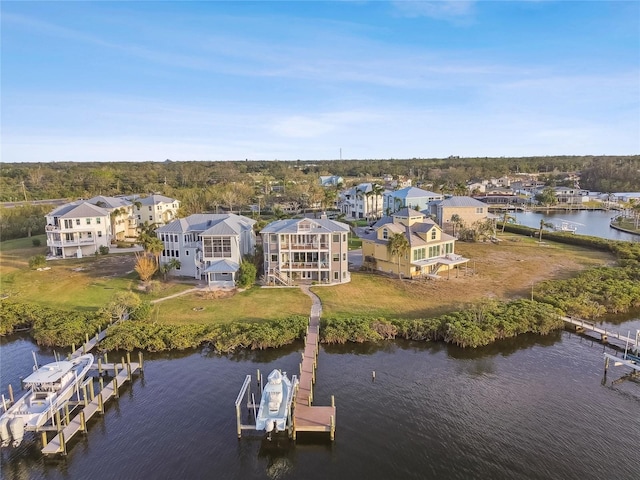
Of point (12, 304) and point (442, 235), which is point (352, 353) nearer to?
point (442, 235)

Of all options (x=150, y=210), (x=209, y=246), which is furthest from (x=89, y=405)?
(x=150, y=210)

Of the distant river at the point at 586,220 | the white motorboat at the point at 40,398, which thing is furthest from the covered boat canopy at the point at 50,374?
the distant river at the point at 586,220

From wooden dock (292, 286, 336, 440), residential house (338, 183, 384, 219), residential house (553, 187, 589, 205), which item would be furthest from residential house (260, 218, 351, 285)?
residential house (553, 187, 589, 205)

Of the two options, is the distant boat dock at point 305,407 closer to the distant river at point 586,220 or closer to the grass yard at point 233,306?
the grass yard at point 233,306

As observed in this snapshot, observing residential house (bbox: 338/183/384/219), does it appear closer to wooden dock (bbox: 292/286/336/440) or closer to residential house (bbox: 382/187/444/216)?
residential house (bbox: 382/187/444/216)

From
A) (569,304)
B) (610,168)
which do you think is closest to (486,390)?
Answer: (569,304)

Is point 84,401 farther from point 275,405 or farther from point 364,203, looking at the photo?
point 364,203
